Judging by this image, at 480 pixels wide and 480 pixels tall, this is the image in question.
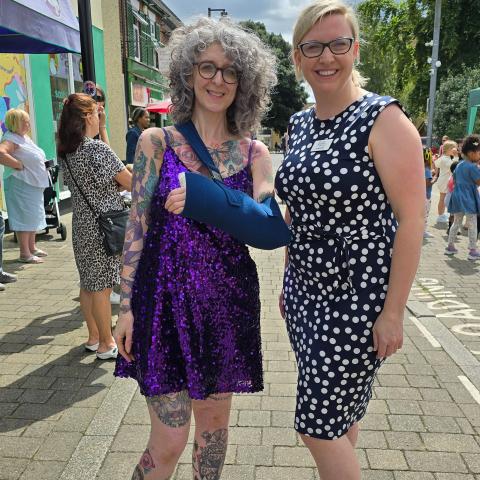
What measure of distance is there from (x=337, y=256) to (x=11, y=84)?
870cm

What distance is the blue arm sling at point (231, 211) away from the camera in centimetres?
156

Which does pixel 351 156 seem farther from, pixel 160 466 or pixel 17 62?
pixel 17 62

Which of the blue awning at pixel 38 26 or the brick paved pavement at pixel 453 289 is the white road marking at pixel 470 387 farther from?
the blue awning at pixel 38 26

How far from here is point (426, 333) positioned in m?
4.37

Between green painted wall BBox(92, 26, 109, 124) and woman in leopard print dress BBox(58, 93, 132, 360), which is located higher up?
green painted wall BBox(92, 26, 109, 124)

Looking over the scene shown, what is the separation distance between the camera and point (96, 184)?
339 centimetres

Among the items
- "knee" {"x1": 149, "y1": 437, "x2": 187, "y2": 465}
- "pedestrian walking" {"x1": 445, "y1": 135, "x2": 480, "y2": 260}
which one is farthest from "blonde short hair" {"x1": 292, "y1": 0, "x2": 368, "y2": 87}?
"pedestrian walking" {"x1": 445, "y1": 135, "x2": 480, "y2": 260}

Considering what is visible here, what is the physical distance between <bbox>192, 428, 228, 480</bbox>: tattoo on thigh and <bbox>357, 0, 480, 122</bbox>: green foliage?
27.1 meters

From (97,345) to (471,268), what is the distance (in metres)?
5.22

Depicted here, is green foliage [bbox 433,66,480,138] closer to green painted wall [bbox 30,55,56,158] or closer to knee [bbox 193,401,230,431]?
green painted wall [bbox 30,55,56,158]

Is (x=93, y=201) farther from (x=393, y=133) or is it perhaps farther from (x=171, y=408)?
(x=393, y=133)

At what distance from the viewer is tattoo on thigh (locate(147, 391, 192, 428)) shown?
1826mm

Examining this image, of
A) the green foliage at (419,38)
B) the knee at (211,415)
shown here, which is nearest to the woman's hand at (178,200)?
the knee at (211,415)

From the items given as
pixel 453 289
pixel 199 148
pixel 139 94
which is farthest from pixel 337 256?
pixel 139 94
